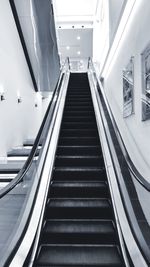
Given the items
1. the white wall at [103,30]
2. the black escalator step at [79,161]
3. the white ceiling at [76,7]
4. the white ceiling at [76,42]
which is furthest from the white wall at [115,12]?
the white ceiling at [76,42]

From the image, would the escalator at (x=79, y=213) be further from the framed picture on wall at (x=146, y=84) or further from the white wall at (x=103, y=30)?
the white wall at (x=103, y=30)

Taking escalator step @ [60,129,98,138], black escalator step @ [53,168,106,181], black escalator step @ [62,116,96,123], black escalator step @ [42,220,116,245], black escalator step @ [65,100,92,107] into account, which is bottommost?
black escalator step @ [42,220,116,245]

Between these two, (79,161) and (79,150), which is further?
(79,150)

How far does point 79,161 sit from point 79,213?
1257 millimetres

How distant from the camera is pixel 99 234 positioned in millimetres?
3236

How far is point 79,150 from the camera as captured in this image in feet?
16.6

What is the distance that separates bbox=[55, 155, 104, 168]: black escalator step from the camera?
15.4 feet

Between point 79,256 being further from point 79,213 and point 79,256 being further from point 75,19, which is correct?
point 75,19

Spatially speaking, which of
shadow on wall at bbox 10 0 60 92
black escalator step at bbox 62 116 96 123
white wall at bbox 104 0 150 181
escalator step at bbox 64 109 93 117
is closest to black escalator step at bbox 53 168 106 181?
white wall at bbox 104 0 150 181

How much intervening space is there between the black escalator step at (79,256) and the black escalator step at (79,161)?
171 cm

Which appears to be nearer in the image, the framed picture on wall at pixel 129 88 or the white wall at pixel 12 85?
the framed picture on wall at pixel 129 88

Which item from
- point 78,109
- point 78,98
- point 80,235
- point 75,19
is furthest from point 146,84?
point 75,19

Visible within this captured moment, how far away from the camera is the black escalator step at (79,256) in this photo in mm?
2885

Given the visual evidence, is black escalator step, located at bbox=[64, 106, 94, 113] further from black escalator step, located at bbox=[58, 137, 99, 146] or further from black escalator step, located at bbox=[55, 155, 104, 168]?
black escalator step, located at bbox=[55, 155, 104, 168]
